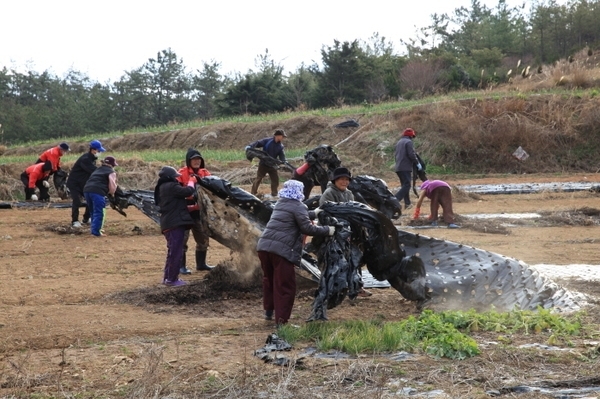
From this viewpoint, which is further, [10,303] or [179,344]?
[10,303]

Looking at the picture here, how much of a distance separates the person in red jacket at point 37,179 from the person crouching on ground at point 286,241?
1205 cm

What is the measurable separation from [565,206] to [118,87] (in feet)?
159

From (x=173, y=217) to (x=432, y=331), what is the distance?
403 cm

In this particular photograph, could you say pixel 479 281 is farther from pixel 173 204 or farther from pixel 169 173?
pixel 169 173

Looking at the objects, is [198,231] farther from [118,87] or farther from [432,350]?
[118,87]

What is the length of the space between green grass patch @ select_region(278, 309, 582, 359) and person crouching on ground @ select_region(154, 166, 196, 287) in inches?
116

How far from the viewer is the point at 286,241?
314 inches

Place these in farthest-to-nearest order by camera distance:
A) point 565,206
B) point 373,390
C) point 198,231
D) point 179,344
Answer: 1. point 565,206
2. point 198,231
3. point 179,344
4. point 373,390

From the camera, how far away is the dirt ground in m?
6.00

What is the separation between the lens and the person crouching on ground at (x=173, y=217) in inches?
400

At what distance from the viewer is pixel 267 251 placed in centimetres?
800

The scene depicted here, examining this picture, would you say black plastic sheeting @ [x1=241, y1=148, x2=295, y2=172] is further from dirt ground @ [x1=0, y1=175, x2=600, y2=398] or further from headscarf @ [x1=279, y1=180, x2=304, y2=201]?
headscarf @ [x1=279, y1=180, x2=304, y2=201]

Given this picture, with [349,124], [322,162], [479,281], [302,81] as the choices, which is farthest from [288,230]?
[302,81]

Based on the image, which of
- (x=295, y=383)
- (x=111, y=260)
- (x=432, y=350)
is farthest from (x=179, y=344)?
(x=111, y=260)
